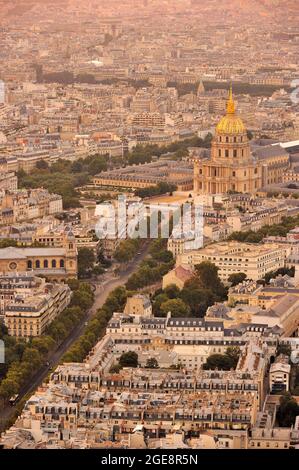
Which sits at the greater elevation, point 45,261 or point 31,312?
point 31,312

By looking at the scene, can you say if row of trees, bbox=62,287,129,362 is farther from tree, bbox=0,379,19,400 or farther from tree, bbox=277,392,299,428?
tree, bbox=277,392,299,428

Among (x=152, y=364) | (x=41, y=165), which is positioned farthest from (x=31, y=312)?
(x=41, y=165)

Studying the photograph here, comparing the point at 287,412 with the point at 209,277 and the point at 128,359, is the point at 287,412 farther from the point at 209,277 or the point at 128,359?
the point at 209,277

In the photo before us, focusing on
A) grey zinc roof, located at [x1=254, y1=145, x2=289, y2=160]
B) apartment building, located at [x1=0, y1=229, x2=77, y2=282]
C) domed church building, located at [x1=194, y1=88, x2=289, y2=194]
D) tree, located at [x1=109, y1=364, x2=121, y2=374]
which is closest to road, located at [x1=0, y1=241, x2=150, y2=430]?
apartment building, located at [x1=0, y1=229, x2=77, y2=282]

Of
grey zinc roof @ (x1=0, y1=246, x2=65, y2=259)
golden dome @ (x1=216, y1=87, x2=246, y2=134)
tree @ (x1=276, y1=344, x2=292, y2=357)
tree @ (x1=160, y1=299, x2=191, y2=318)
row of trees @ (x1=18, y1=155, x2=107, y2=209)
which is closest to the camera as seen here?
tree @ (x1=276, y1=344, x2=292, y2=357)

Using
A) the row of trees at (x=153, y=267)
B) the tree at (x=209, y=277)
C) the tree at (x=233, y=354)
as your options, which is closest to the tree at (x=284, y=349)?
the tree at (x=233, y=354)

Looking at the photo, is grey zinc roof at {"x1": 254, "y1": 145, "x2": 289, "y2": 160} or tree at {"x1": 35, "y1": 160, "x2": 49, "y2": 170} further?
tree at {"x1": 35, "y1": 160, "x2": 49, "y2": 170}
